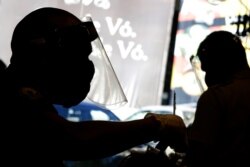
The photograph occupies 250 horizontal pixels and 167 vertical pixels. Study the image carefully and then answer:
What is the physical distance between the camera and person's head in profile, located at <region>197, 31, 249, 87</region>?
1.81m

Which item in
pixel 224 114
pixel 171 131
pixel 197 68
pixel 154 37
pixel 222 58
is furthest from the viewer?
pixel 154 37

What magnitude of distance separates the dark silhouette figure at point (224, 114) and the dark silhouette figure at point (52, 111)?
72 cm

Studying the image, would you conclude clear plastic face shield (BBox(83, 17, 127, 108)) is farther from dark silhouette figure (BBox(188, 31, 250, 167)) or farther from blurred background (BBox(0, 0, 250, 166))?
blurred background (BBox(0, 0, 250, 166))

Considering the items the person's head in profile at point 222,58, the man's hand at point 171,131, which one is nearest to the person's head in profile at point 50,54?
the man's hand at point 171,131

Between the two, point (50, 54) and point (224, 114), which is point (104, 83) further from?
point (50, 54)

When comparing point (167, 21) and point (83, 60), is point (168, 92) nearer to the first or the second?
point (167, 21)

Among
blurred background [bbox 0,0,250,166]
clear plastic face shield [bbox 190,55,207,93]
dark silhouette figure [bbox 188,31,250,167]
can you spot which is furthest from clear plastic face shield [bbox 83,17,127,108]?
blurred background [bbox 0,0,250,166]

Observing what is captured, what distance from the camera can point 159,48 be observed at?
383 cm

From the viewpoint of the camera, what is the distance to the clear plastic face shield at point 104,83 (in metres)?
1.53

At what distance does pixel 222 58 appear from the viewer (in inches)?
71.6

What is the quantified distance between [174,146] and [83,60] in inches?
10.0

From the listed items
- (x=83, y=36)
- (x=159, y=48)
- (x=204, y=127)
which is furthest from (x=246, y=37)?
(x=83, y=36)

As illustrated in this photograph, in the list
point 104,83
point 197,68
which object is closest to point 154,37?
point 197,68

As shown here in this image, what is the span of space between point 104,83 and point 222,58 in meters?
0.45
